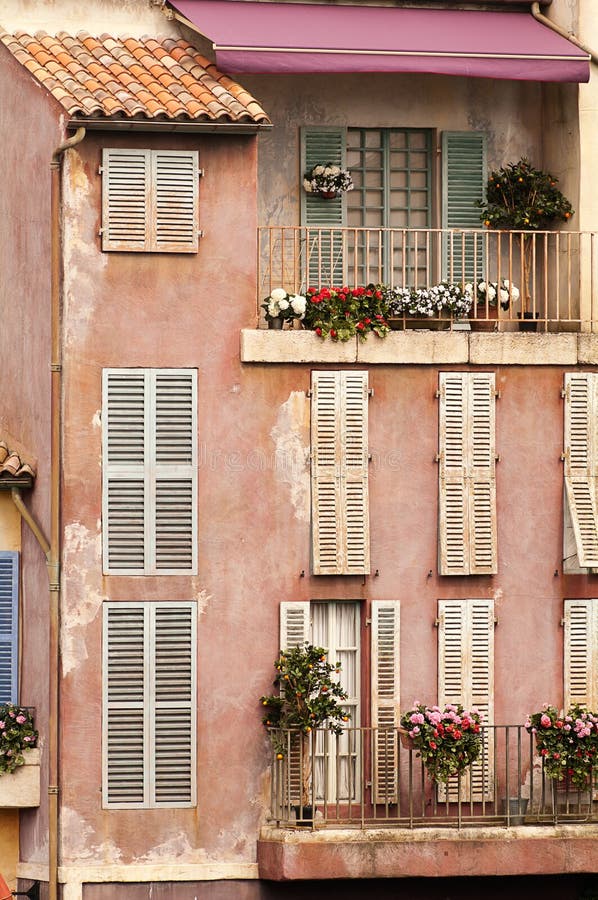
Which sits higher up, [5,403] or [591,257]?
[591,257]

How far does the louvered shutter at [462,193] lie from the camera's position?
25.3 metres

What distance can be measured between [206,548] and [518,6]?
23.4 feet

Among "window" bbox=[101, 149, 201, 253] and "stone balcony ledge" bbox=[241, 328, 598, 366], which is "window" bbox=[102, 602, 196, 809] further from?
"window" bbox=[101, 149, 201, 253]

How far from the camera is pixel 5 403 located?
2412 cm

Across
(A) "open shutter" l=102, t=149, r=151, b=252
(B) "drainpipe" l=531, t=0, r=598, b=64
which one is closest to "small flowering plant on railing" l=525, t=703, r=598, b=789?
(A) "open shutter" l=102, t=149, r=151, b=252

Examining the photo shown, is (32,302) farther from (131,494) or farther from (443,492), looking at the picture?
(443,492)

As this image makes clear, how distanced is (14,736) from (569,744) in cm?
570

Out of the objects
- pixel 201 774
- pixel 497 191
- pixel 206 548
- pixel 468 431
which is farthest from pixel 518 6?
pixel 201 774

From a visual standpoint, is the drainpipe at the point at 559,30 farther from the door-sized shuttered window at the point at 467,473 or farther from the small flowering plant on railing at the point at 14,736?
the small flowering plant on railing at the point at 14,736

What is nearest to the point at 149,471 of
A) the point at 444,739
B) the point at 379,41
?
the point at 444,739

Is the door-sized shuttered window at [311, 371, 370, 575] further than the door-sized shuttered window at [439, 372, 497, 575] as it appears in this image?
No

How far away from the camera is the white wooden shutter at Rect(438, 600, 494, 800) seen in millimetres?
23578

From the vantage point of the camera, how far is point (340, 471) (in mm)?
23422

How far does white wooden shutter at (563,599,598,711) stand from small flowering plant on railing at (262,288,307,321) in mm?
4205
